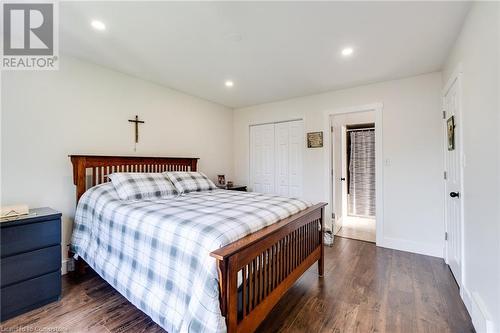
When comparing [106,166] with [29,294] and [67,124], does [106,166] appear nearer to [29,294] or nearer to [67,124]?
[67,124]

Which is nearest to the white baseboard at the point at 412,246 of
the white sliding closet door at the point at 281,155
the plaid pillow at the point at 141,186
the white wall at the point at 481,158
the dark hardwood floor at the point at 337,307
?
the dark hardwood floor at the point at 337,307

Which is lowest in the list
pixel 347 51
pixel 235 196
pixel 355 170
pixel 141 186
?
pixel 235 196

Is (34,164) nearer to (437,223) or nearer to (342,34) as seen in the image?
(342,34)

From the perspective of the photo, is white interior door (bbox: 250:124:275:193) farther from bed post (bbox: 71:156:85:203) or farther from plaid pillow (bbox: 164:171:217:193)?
bed post (bbox: 71:156:85:203)

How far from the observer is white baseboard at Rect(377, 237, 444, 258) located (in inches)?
116

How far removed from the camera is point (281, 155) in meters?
4.46

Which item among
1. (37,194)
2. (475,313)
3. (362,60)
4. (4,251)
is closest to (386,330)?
(475,313)

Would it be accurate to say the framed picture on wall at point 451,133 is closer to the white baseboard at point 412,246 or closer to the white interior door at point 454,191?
the white interior door at point 454,191

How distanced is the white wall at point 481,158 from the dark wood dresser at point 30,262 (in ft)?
10.6

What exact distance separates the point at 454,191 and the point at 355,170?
2726mm

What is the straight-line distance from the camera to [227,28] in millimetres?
2055

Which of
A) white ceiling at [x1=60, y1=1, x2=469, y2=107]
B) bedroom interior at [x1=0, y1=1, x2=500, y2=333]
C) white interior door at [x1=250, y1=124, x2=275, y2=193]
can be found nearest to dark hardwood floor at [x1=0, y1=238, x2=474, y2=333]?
bedroom interior at [x1=0, y1=1, x2=500, y2=333]

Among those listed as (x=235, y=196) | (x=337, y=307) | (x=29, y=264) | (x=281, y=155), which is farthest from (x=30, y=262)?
(x=281, y=155)

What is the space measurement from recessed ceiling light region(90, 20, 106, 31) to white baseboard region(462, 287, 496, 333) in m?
3.59
